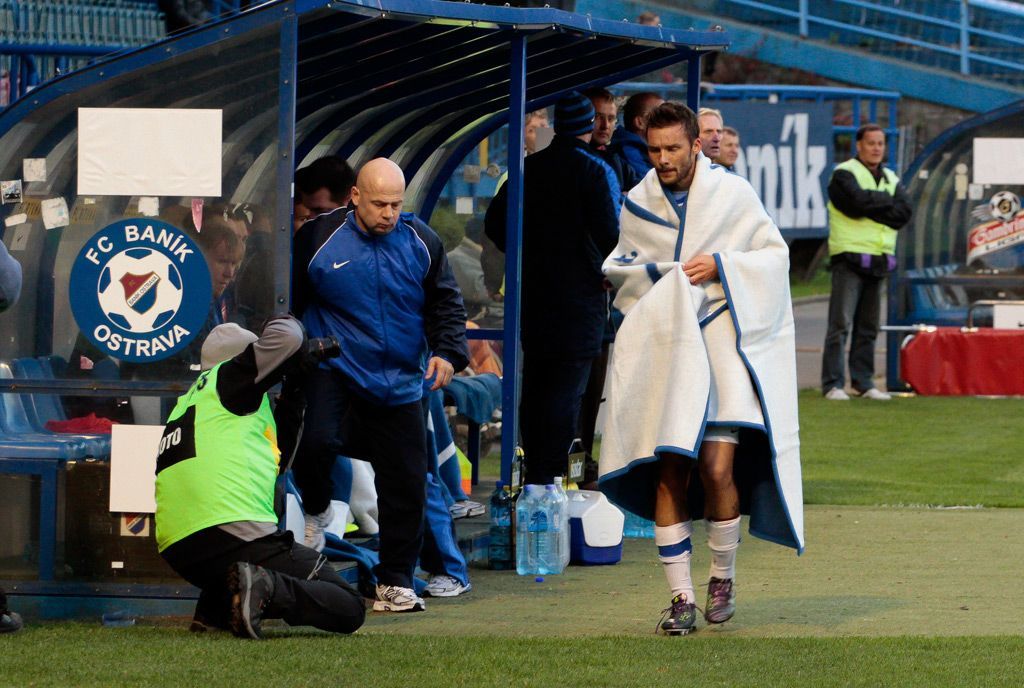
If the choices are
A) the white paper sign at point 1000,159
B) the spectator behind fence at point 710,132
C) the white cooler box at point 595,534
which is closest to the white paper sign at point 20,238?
the white cooler box at point 595,534

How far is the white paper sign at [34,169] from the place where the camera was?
273 inches

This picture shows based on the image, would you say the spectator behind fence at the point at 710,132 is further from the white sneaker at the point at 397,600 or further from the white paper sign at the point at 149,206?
the white paper sign at the point at 149,206

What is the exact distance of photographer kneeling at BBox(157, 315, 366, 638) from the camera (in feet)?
21.1

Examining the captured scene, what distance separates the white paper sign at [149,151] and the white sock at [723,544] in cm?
218

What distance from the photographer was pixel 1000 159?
16328 mm

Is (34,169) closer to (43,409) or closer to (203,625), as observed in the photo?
(43,409)

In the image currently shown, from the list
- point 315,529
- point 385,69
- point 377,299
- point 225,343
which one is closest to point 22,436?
point 225,343

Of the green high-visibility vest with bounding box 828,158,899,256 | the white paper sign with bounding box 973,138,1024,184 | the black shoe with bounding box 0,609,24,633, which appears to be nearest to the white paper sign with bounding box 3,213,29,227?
the black shoe with bounding box 0,609,24,633

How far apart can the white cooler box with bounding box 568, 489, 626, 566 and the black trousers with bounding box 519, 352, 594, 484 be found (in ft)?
0.99

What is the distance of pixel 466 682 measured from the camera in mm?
5730

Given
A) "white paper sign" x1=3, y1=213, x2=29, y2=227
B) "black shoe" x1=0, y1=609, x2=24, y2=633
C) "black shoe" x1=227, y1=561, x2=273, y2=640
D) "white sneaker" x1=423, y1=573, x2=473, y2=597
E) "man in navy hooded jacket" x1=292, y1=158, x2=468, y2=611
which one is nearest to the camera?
"black shoe" x1=227, y1=561, x2=273, y2=640

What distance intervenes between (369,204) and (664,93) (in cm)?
1194

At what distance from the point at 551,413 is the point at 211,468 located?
2.84 meters

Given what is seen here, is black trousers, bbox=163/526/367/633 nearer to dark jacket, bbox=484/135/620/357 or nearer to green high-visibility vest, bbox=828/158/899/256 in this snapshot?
dark jacket, bbox=484/135/620/357
